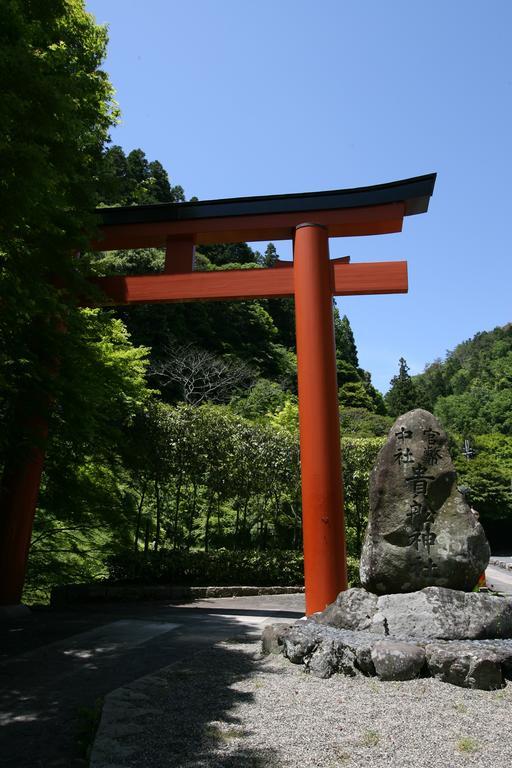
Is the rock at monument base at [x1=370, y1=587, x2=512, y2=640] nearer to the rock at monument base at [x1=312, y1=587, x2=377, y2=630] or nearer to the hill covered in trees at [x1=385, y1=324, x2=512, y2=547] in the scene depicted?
the rock at monument base at [x1=312, y1=587, x2=377, y2=630]

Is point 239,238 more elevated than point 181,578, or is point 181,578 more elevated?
point 239,238

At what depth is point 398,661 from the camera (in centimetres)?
421

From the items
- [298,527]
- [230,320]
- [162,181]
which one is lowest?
[298,527]

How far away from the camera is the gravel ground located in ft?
9.36

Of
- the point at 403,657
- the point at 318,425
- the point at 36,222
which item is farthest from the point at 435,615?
the point at 36,222

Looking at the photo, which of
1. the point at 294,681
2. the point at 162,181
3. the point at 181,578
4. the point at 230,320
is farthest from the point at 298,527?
the point at 162,181

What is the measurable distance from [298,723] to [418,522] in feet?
8.06

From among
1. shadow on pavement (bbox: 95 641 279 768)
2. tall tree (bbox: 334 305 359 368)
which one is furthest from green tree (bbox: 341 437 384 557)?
tall tree (bbox: 334 305 359 368)

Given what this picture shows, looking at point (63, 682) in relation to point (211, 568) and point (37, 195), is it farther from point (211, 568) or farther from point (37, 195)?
point (211, 568)

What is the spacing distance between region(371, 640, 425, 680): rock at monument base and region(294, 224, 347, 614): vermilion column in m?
2.73

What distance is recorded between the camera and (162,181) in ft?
115

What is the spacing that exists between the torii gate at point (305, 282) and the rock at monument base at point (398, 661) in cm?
273

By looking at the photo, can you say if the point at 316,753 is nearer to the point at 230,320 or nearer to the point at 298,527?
the point at 298,527

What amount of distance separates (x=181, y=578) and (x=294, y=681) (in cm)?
851
